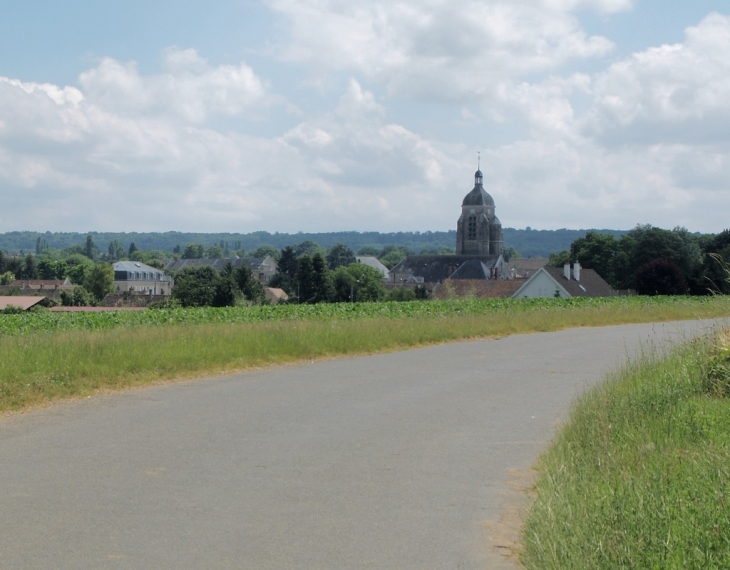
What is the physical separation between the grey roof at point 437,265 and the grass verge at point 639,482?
145 m

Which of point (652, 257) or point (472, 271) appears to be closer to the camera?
point (652, 257)

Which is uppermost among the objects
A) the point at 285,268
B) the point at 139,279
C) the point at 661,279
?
the point at 661,279

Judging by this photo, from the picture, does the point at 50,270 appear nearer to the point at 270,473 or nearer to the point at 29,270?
the point at 29,270

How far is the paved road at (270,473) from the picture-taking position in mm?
5914

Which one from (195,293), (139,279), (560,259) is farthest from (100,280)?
(560,259)

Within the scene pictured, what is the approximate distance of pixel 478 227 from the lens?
166750mm

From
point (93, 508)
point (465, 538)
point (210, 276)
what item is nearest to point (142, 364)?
point (93, 508)

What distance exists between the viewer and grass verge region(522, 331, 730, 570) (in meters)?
5.14

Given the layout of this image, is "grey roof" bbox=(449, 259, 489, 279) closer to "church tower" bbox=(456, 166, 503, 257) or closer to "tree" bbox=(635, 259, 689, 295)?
"church tower" bbox=(456, 166, 503, 257)

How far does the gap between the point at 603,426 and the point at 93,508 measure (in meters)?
4.91

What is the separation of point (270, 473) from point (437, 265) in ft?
518

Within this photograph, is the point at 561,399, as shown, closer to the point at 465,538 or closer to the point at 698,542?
the point at 465,538

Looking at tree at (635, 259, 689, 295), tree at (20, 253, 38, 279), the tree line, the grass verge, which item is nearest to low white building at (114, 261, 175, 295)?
tree at (20, 253, 38, 279)

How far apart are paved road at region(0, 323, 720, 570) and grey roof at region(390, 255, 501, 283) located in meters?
143
